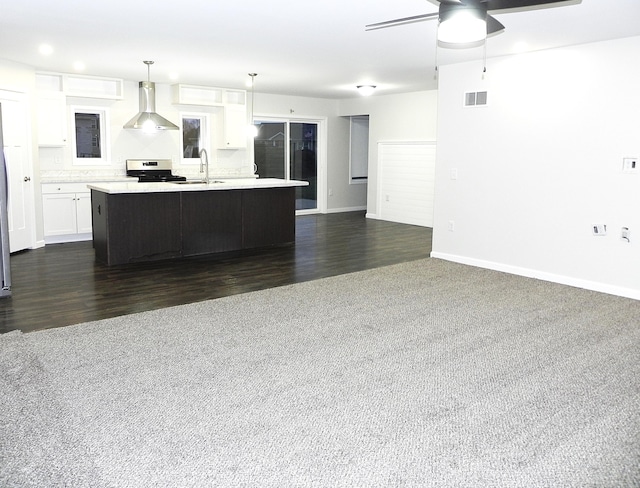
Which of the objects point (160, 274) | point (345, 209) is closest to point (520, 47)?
point (160, 274)

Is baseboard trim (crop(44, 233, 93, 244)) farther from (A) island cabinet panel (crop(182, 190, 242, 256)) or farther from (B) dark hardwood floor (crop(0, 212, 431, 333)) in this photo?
(A) island cabinet panel (crop(182, 190, 242, 256))

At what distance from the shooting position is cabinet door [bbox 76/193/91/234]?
7848 millimetres

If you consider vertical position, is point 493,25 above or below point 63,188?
above

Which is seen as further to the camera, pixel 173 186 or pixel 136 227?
pixel 173 186

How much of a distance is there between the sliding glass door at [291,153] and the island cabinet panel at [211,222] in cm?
337

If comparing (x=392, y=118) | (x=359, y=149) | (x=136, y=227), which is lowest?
(x=136, y=227)

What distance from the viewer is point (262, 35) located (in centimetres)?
506

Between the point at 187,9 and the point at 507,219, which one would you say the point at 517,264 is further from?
the point at 187,9

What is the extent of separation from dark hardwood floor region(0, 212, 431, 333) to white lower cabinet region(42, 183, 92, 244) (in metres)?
0.25

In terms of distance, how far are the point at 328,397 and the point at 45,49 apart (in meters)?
5.09

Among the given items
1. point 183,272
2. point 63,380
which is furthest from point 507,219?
point 63,380

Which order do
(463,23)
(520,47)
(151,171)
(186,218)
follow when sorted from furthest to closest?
(151,171), (186,218), (520,47), (463,23)

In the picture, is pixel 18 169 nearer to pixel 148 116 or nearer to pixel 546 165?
pixel 148 116

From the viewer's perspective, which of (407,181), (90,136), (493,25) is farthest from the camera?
(407,181)
